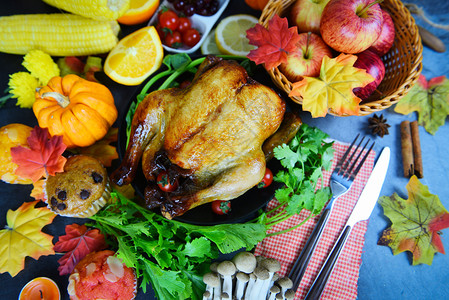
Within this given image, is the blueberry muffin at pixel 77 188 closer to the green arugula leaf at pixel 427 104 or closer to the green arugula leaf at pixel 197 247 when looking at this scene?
the green arugula leaf at pixel 197 247

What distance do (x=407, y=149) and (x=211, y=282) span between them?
1243 mm

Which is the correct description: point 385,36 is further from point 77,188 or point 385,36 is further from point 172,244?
point 77,188

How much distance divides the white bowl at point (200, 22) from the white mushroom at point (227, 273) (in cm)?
113

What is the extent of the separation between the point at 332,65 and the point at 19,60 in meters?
1.72

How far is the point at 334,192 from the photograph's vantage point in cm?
156

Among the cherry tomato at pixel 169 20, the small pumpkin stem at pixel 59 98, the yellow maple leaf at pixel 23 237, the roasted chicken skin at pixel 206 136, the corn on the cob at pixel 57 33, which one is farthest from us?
the cherry tomato at pixel 169 20

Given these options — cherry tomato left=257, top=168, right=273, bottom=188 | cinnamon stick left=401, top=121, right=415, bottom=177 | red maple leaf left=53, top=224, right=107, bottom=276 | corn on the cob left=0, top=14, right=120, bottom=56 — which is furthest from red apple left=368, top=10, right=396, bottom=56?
red maple leaf left=53, top=224, right=107, bottom=276

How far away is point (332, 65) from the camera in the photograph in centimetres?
136

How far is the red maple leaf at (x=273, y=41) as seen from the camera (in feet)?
4.31

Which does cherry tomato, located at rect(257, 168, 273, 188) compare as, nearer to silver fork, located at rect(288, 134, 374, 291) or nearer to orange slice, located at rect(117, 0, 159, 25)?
silver fork, located at rect(288, 134, 374, 291)

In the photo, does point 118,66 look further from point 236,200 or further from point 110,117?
point 236,200

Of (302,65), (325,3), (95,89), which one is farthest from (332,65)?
(95,89)

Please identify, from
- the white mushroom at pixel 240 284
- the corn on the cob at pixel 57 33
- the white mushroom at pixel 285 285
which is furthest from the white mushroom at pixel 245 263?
the corn on the cob at pixel 57 33

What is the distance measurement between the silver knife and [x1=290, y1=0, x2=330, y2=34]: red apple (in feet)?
2.49
